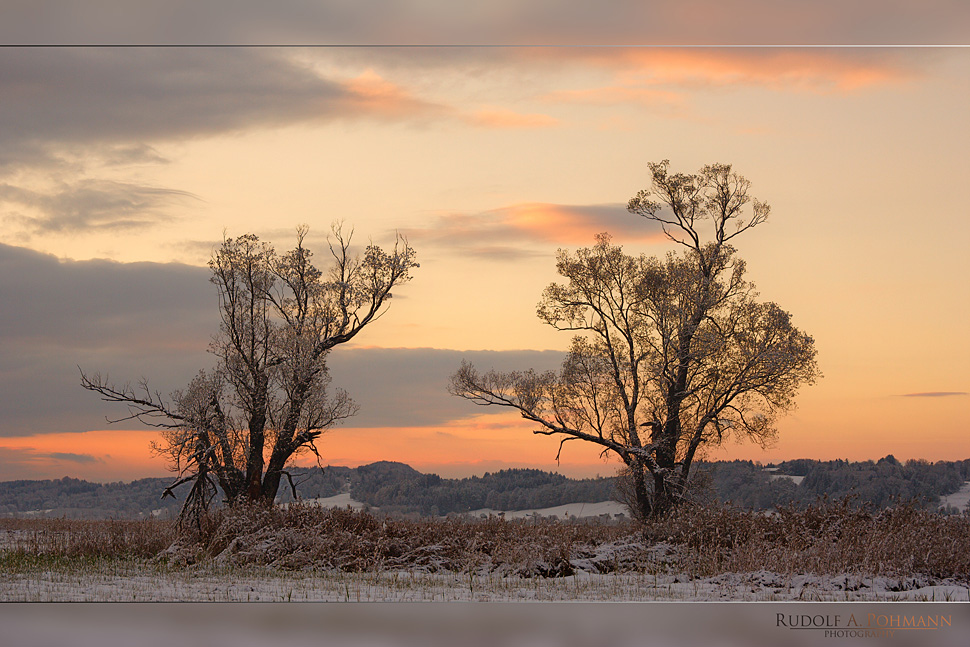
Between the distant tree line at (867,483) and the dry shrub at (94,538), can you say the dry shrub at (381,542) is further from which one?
the distant tree line at (867,483)

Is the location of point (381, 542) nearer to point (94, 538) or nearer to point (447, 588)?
point (447, 588)

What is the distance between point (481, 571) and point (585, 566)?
2.07 m

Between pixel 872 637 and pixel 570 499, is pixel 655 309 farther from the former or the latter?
pixel 872 637

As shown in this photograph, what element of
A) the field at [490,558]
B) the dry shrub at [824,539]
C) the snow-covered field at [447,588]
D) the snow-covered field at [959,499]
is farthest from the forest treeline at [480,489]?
the snow-covered field at [447,588]

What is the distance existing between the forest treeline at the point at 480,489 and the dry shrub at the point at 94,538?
1.93 ft

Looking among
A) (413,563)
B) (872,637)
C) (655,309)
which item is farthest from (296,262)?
(872,637)

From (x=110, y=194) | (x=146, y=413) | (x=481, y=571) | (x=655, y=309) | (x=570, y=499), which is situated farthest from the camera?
(x=655, y=309)

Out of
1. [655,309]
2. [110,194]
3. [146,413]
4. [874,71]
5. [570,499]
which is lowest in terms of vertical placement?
[570,499]

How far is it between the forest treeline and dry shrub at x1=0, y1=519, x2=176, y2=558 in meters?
0.59

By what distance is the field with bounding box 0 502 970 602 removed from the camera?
14.0m

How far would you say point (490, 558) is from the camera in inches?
657

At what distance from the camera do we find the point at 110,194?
18.1 meters

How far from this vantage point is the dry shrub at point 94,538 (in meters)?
17.9

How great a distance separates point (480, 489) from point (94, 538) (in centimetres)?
886
